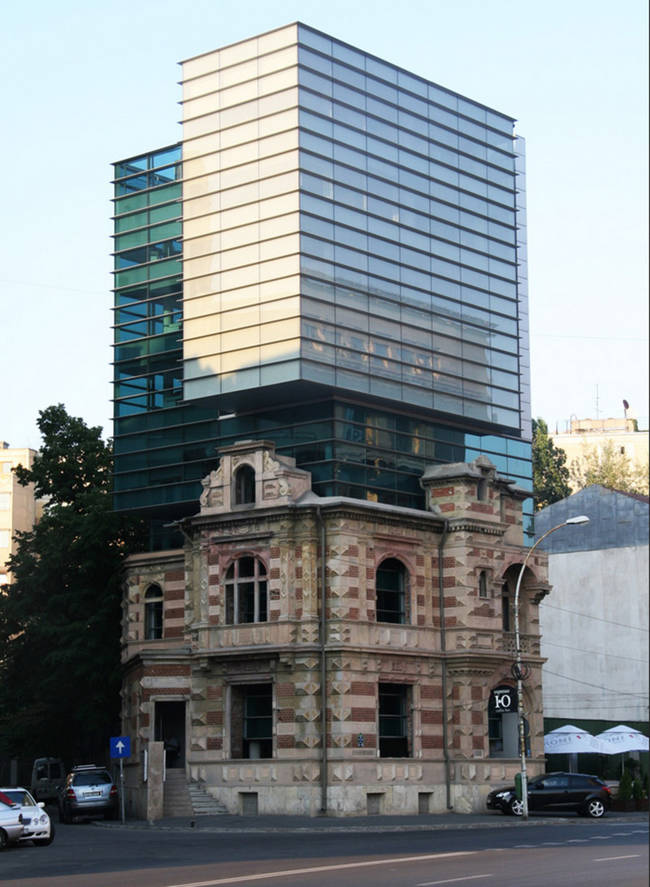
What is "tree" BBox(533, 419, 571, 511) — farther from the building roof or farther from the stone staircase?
the stone staircase

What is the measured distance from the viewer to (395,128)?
187ft

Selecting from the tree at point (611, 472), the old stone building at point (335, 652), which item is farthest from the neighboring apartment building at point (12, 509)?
the old stone building at point (335, 652)

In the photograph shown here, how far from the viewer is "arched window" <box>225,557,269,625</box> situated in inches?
1986

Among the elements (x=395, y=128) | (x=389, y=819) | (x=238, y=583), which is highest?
(x=395, y=128)

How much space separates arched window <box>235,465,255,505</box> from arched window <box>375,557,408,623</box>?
576 centimetres

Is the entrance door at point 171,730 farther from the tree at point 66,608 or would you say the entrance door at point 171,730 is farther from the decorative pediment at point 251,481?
the decorative pediment at point 251,481

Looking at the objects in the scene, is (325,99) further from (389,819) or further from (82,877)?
(82,877)

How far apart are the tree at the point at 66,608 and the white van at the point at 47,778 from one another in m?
5.29

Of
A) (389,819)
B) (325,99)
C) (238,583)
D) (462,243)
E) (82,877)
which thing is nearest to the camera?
(82,877)

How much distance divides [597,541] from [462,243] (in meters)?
20.3

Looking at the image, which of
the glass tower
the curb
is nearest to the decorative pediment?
the glass tower

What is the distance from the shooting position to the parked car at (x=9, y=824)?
36.2 meters

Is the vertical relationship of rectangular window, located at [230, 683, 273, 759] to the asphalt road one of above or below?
above

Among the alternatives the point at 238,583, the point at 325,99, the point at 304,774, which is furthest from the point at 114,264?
the point at 304,774
